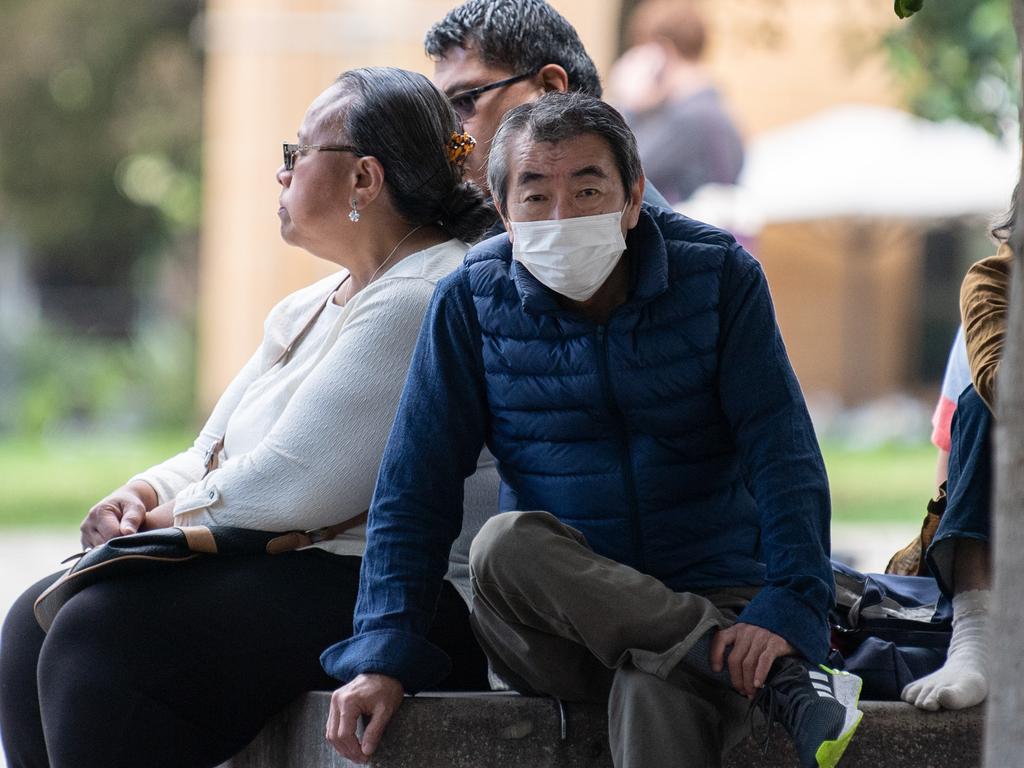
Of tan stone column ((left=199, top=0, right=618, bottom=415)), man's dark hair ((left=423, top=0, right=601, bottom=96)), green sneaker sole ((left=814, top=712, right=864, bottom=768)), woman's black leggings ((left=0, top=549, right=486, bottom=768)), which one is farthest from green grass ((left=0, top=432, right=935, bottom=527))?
green sneaker sole ((left=814, top=712, right=864, bottom=768))

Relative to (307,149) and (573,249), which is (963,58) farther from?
(573,249)

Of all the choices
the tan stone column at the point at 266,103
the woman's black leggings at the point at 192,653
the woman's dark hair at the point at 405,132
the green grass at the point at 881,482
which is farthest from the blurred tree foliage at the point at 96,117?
the woman's black leggings at the point at 192,653

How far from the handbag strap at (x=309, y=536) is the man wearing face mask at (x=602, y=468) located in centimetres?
25

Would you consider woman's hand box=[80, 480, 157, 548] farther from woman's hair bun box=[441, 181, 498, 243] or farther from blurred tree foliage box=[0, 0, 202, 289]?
blurred tree foliage box=[0, 0, 202, 289]

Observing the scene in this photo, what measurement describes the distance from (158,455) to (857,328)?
32.6 feet

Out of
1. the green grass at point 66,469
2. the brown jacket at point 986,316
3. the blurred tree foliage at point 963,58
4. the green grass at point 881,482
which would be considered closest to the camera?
the brown jacket at point 986,316

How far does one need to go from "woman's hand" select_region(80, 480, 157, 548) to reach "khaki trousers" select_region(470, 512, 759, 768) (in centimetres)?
106

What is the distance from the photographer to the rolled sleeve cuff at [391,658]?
3174mm

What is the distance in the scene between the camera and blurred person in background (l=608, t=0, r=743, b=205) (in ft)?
24.4

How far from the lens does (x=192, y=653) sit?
3.37 metres

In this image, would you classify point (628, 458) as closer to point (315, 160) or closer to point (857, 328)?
point (315, 160)

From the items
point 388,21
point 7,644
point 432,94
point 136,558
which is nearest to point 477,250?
point 432,94

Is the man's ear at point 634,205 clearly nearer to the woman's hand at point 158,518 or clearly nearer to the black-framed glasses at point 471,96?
the black-framed glasses at point 471,96

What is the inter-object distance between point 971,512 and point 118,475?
1345 centimetres
